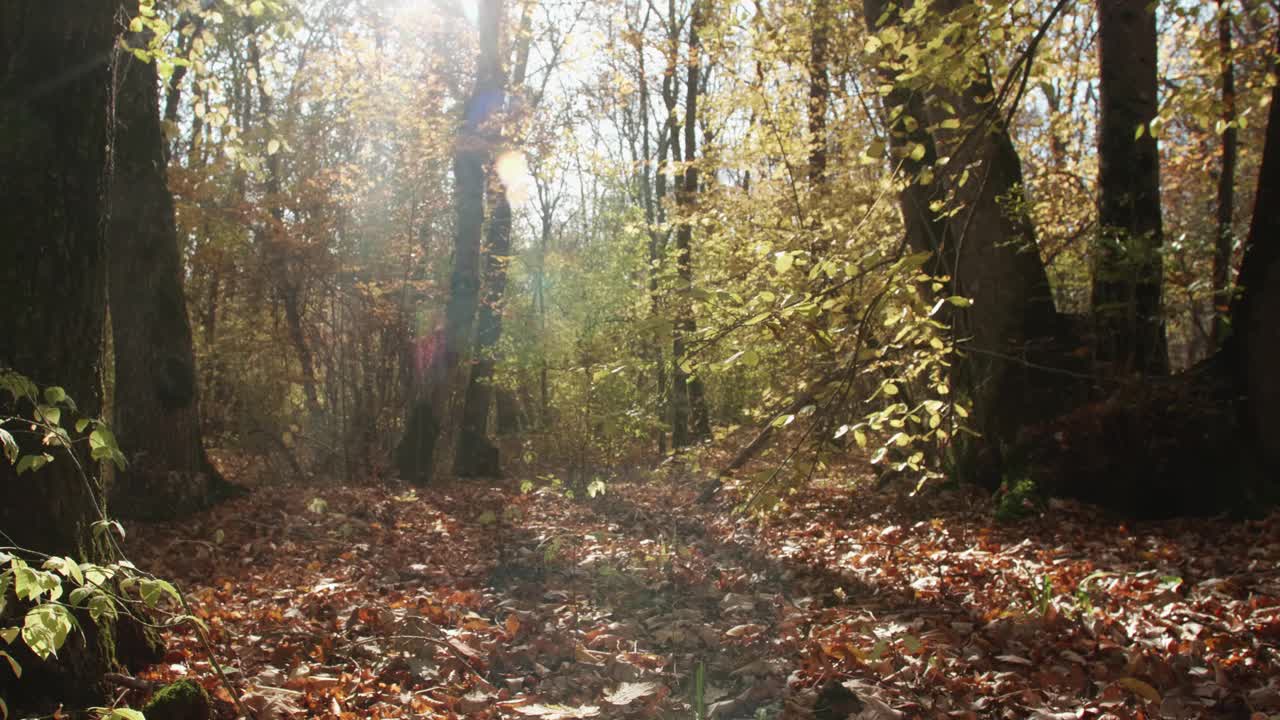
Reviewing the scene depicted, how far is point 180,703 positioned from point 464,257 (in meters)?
9.31

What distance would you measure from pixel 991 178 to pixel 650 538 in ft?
15.4

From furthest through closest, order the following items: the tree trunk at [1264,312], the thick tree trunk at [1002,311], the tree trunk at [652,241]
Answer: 1. the thick tree trunk at [1002,311]
2. the tree trunk at [1264,312]
3. the tree trunk at [652,241]

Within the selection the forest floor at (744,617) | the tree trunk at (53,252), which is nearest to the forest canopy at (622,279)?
the tree trunk at (53,252)

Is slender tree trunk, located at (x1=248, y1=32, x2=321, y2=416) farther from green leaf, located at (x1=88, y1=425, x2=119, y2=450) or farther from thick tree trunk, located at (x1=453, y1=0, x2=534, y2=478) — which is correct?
green leaf, located at (x1=88, y1=425, x2=119, y2=450)

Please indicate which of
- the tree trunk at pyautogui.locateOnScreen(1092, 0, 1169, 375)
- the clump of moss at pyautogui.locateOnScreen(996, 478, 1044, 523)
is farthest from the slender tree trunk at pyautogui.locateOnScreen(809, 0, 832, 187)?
the clump of moss at pyautogui.locateOnScreen(996, 478, 1044, 523)

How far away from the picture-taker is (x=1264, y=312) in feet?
18.5

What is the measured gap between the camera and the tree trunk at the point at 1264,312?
5.57m

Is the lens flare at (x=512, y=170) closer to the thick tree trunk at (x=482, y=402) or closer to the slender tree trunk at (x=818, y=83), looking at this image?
the thick tree trunk at (x=482, y=402)

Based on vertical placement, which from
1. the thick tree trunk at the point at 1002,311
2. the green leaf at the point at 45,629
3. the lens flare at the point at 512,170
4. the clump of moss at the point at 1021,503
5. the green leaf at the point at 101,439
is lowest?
the clump of moss at the point at 1021,503

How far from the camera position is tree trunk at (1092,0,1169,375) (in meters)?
6.66

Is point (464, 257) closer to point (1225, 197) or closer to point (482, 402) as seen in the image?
point (482, 402)

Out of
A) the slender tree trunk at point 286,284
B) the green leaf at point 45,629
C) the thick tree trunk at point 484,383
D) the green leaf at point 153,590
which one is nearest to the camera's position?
the green leaf at point 45,629

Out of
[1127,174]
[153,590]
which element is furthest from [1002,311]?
[153,590]

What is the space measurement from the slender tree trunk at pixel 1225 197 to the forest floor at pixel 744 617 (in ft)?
6.73
